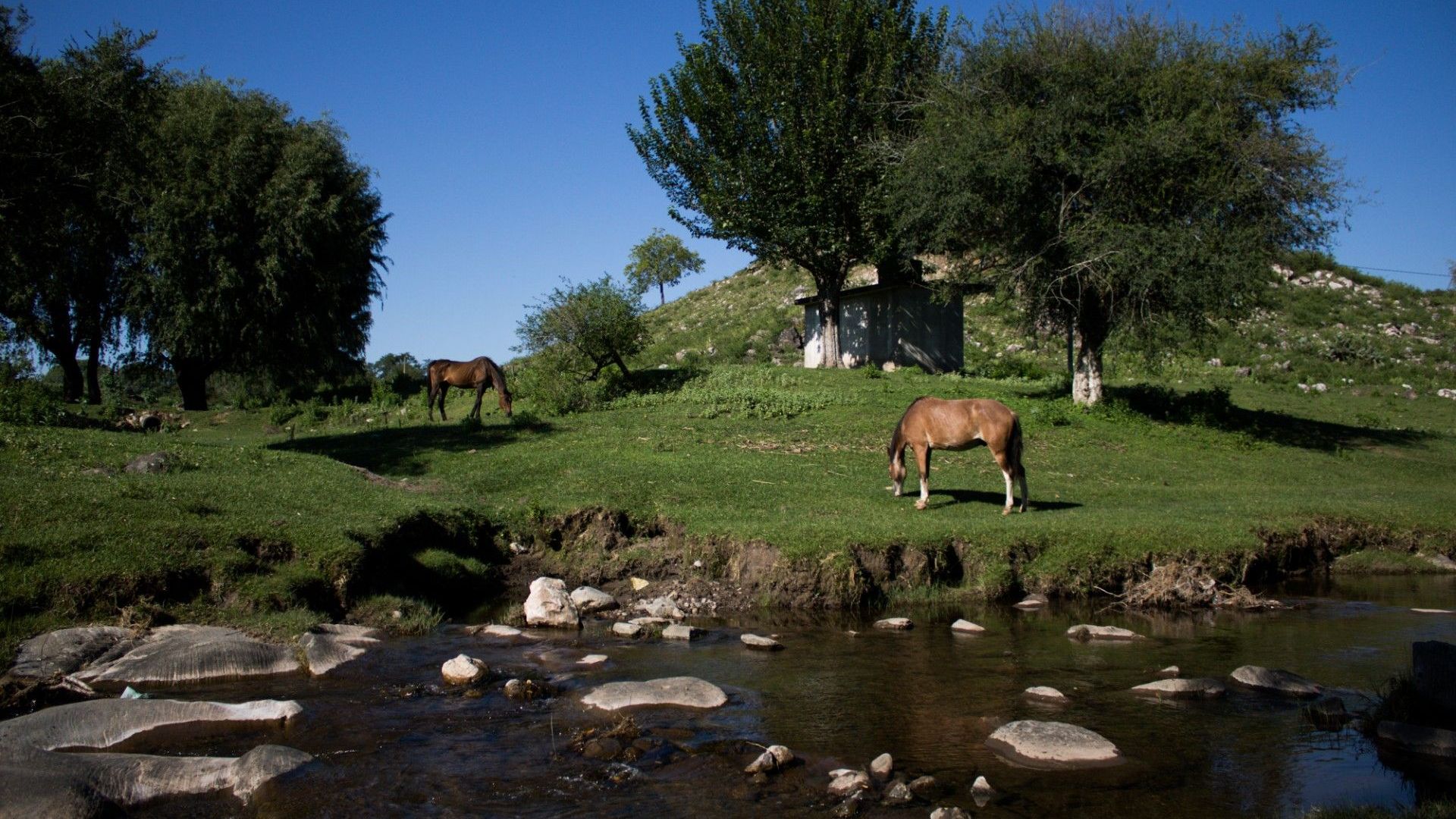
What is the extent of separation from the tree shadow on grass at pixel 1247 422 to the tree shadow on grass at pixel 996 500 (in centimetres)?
1165

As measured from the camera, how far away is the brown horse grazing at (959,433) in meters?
19.2

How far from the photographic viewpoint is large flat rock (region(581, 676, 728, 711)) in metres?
10.3

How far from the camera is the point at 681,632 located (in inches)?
534

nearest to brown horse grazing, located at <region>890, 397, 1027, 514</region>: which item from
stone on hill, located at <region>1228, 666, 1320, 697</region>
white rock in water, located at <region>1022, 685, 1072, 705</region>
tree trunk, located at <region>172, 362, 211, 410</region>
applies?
stone on hill, located at <region>1228, 666, 1320, 697</region>

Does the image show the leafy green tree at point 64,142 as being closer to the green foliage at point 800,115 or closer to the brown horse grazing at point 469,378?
the brown horse grazing at point 469,378

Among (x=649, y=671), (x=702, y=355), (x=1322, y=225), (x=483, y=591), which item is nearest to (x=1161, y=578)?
(x=649, y=671)

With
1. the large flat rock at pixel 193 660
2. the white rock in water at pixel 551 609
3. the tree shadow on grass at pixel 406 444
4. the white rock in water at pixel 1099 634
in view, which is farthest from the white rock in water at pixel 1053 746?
the tree shadow on grass at pixel 406 444

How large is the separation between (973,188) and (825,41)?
11531mm

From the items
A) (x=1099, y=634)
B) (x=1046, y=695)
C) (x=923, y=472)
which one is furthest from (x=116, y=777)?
(x=923, y=472)

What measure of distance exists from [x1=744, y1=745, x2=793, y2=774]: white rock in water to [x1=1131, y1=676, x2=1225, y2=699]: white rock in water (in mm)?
4598

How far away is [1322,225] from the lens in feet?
92.1

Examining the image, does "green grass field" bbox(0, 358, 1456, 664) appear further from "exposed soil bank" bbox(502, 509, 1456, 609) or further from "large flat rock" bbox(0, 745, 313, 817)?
"large flat rock" bbox(0, 745, 313, 817)

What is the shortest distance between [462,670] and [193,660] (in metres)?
3.00

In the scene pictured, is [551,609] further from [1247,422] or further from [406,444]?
[1247,422]
